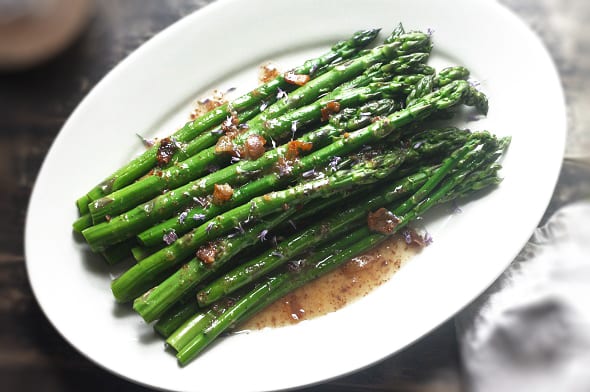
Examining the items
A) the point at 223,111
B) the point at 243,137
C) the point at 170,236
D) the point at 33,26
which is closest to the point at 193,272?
the point at 170,236

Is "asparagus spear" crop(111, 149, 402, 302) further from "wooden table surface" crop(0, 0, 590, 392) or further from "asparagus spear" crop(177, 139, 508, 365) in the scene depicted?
"wooden table surface" crop(0, 0, 590, 392)

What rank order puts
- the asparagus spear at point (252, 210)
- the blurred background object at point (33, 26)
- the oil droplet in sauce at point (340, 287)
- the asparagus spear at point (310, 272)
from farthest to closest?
the oil droplet in sauce at point (340, 287), the asparagus spear at point (310, 272), the asparagus spear at point (252, 210), the blurred background object at point (33, 26)

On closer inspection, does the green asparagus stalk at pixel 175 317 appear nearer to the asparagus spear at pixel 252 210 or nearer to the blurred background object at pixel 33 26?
the asparagus spear at pixel 252 210


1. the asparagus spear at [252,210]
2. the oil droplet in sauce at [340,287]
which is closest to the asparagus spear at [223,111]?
the asparagus spear at [252,210]

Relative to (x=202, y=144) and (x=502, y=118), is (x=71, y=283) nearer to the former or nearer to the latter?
(x=202, y=144)

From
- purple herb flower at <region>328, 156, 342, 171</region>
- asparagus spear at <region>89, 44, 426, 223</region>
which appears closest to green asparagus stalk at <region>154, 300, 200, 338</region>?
asparagus spear at <region>89, 44, 426, 223</region>

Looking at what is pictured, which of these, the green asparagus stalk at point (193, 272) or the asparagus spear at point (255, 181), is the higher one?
the asparagus spear at point (255, 181)
